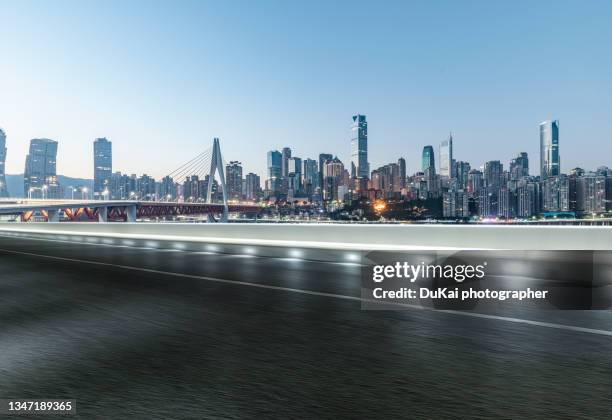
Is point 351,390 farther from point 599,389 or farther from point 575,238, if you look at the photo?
point 575,238

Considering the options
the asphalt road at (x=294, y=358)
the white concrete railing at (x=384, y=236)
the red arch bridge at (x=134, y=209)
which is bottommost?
the asphalt road at (x=294, y=358)

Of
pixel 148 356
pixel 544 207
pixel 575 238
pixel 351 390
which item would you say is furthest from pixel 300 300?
pixel 544 207

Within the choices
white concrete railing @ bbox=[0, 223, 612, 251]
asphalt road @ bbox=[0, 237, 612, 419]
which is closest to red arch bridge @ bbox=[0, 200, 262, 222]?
white concrete railing @ bbox=[0, 223, 612, 251]

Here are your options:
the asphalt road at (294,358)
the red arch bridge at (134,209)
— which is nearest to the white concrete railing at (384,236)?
the asphalt road at (294,358)

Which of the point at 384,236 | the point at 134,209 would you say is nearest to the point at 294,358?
the point at 384,236

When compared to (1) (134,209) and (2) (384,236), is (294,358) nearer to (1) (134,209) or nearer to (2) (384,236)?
(2) (384,236)

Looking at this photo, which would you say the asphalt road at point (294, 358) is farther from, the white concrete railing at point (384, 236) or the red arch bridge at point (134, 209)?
the red arch bridge at point (134, 209)
